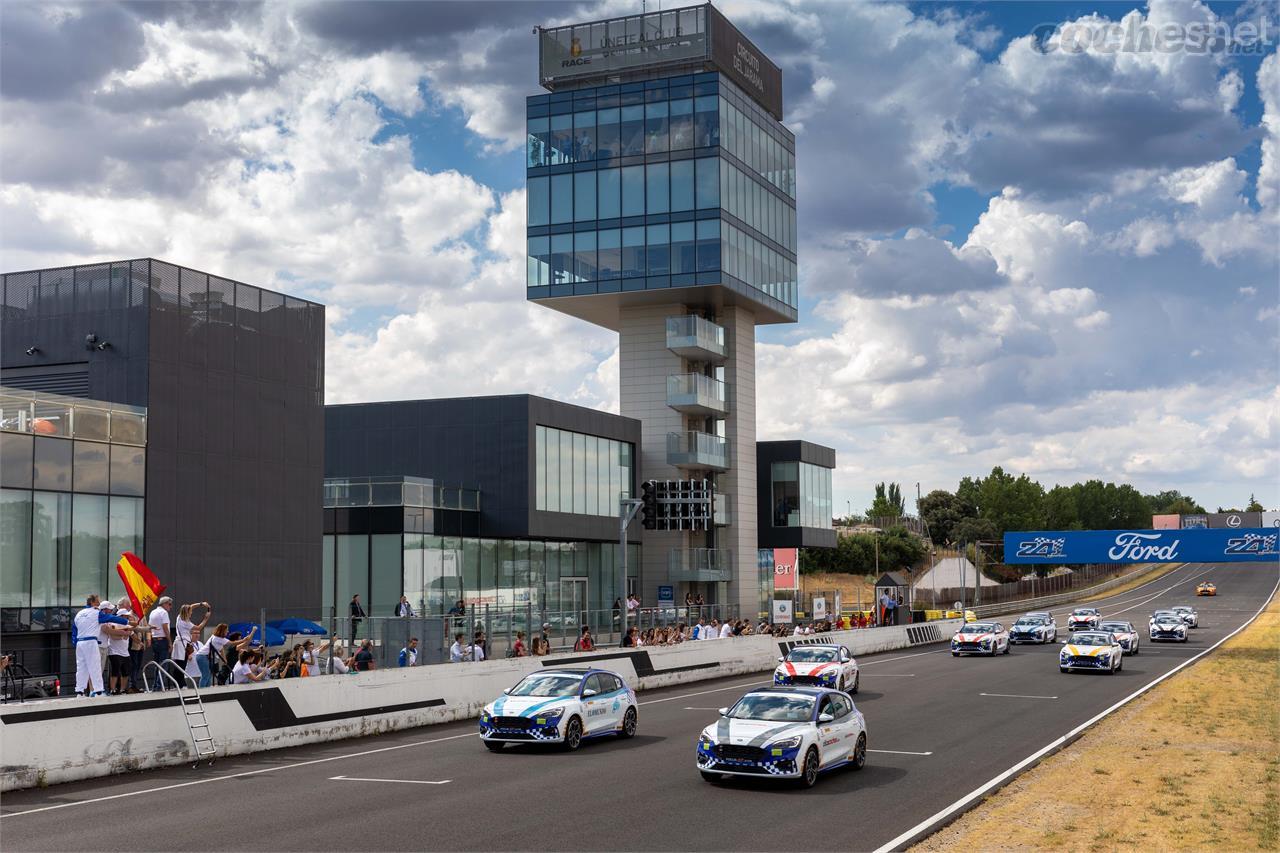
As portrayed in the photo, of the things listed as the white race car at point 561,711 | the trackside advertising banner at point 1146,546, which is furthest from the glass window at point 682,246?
the white race car at point 561,711

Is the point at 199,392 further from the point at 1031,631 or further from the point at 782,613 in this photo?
the point at 1031,631

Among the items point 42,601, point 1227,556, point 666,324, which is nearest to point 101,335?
point 42,601

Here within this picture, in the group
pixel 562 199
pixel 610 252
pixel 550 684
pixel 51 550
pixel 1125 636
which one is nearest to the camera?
pixel 550 684

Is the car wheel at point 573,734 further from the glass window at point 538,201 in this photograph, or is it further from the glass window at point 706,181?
the glass window at point 538,201

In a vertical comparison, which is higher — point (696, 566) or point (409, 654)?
point (696, 566)

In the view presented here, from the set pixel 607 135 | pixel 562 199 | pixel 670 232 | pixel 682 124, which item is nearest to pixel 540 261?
pixel 562 199

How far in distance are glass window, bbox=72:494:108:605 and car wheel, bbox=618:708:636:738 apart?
621 inches

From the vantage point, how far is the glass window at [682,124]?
215 ft

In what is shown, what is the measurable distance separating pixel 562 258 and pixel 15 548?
39.0 metres

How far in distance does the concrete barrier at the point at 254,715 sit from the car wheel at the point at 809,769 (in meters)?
10.3

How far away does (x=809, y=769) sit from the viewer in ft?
62.0

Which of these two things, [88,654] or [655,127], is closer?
[88,654]

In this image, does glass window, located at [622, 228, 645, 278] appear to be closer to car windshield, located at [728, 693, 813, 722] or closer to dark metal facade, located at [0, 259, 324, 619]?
dark metal facade, located at [0, 259, 324, 619]

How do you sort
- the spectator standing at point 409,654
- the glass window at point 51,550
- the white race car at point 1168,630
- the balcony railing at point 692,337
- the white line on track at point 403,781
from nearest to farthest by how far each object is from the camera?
the white line on track at point 403,781, the spectator standing at point 409,654, the glass window at point 51,550, the white race car at point 1168,630, the balcony railing at point 692,337
